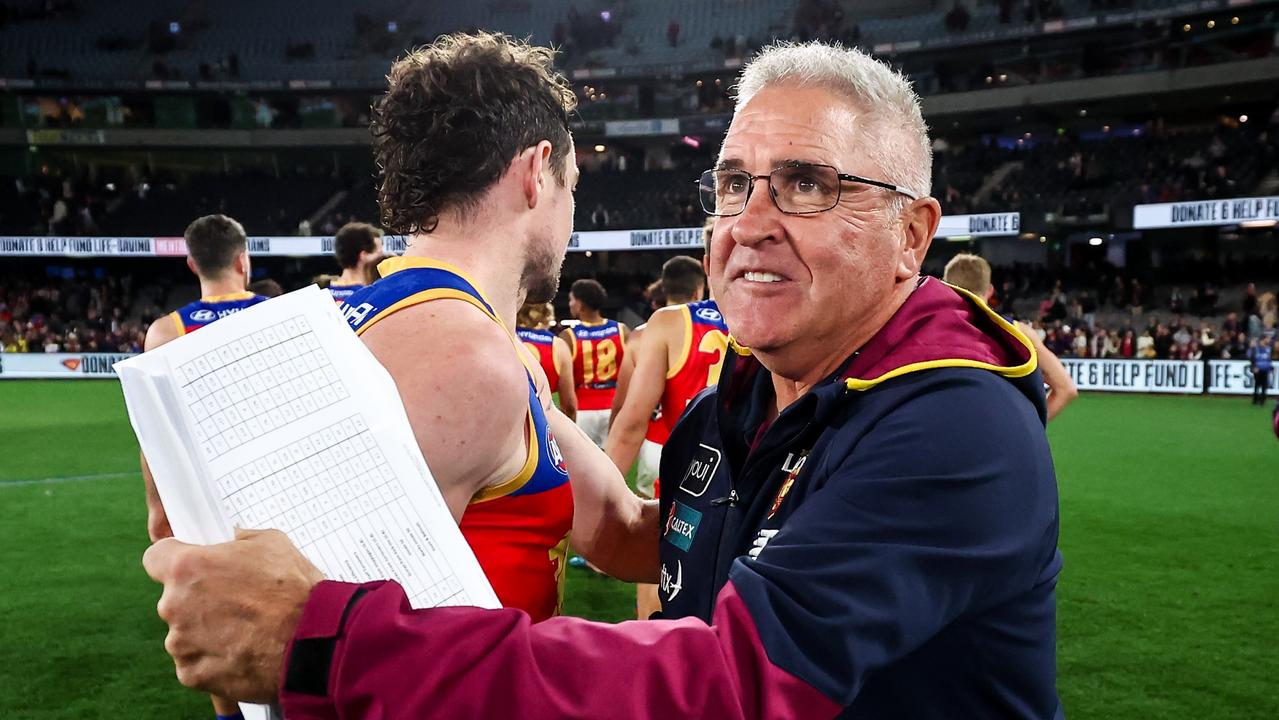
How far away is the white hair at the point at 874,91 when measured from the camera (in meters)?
1.52

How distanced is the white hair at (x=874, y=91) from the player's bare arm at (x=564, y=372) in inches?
266

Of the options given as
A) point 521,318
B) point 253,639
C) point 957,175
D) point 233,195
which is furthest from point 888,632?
point 233,195

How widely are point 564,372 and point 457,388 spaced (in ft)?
22.1

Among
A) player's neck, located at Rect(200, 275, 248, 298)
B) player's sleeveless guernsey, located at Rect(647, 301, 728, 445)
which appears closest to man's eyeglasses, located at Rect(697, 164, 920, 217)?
player's sleeveless guernsey, located at Rect(647, 301, 728, 445)

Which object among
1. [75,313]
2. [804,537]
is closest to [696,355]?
[804,537]

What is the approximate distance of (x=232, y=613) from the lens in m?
0.95

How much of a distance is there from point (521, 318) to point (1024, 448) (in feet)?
23.9

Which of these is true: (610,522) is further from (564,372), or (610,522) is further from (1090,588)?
(564,372)

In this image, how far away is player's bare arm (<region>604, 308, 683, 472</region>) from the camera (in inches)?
230

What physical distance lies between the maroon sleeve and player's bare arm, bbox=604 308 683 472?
4818 millimetres

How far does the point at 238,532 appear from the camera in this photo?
0.99 m

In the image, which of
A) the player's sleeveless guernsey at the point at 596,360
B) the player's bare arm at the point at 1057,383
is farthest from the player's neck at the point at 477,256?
the player's sleeveless guernsey at the point at 596,360

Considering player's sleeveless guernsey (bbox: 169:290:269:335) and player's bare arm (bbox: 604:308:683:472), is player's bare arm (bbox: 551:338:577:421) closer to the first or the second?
player's bare arm (bbox: 604:308:683:472)

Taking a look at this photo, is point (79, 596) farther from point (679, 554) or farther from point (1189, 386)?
point (1189, 386)
